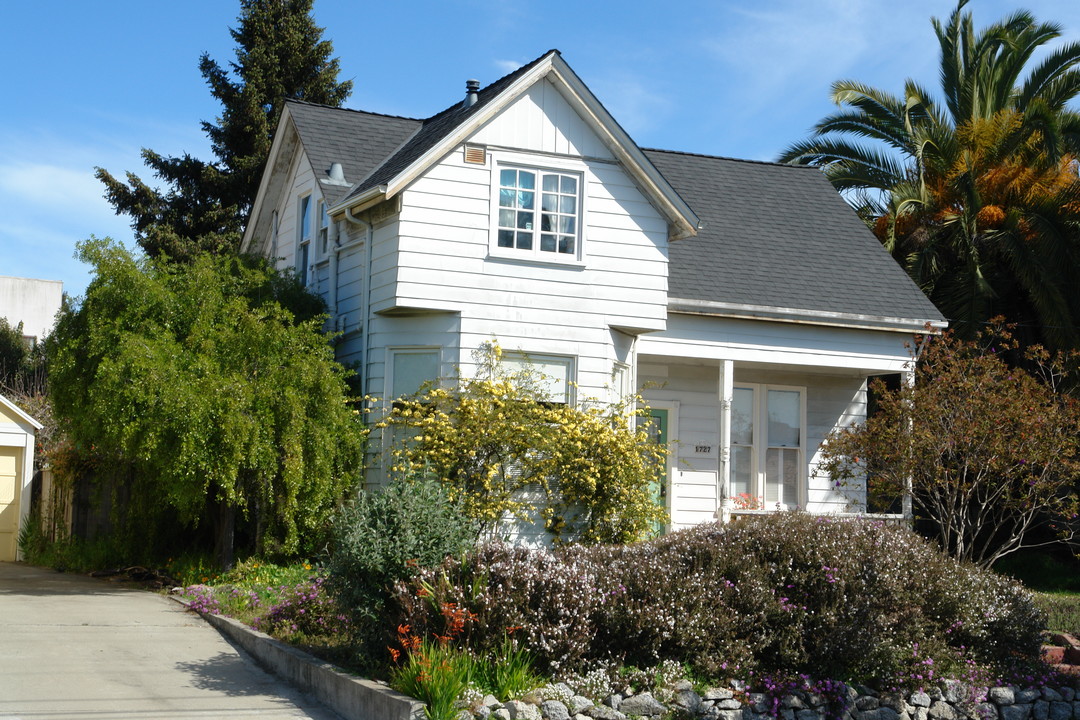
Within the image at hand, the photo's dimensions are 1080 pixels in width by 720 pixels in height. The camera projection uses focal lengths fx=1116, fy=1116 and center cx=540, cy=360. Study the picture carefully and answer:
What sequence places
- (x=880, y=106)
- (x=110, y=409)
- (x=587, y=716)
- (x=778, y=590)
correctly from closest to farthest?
(x=587, y=716), (x=778, y=590), (x=110, y=409), (x=880, y=106)

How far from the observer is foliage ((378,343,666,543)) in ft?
45.0

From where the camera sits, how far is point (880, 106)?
2484 cm

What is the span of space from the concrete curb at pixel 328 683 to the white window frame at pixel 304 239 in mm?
7748

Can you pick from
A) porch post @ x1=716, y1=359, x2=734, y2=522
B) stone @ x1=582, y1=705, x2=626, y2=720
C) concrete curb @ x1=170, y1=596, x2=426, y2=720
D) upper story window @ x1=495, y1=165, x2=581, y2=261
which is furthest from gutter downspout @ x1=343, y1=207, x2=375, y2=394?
stone @ x1=582, y1=705, x2=626, y2=720

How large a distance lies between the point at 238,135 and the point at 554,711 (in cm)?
2470

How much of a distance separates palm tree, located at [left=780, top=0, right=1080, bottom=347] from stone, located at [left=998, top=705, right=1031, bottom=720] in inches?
521

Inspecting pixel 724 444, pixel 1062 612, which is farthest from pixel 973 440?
pixel 724 444

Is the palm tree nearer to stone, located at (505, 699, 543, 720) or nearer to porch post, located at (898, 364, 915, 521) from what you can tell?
porch post, located at (898, 364, 915, 521)

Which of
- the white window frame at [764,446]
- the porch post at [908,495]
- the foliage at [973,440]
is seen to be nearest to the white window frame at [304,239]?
the white window frame at [764,446]

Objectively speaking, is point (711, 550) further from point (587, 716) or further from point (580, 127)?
point (580, 127)

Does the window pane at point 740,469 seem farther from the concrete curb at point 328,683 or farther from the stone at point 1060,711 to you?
the concrete curb at point 328,683

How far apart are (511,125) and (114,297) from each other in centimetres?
552

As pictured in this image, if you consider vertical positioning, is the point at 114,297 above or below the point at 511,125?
below

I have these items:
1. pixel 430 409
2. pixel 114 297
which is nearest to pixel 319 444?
pixel 430 409
